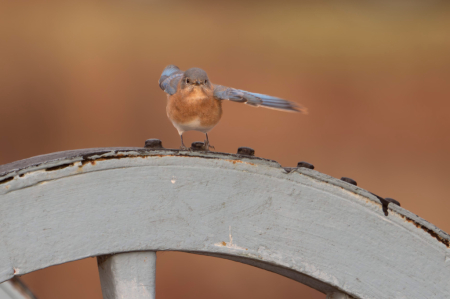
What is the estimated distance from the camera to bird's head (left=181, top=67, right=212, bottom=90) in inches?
49.1

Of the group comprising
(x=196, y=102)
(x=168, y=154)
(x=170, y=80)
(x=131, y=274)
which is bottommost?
(x=131, y=274)

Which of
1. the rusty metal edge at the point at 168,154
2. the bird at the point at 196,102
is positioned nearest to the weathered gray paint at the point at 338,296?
Result: the rusty metal edge at the point at 168,154

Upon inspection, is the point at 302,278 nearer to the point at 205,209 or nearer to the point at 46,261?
the point at 205,209

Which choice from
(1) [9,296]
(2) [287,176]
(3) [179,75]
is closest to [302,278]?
(2) [287,176]

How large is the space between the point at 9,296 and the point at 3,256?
0.30m

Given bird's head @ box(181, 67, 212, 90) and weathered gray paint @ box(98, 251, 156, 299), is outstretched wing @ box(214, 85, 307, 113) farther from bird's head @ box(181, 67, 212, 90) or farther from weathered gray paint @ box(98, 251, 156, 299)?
weathered gray paint @ box(98, 251, 156, 299)

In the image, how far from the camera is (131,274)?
2.59 feet

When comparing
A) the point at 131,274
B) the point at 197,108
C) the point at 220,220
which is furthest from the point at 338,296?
the point at 197,108

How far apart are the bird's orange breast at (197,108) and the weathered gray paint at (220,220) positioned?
0.48 metres

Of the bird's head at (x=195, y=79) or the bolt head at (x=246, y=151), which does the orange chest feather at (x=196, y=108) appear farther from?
the bolt head at (x=246, y=151)

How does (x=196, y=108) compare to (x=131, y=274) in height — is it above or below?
above

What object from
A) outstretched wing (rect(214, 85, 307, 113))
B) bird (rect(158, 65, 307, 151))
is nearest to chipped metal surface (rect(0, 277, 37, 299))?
bird (rect(158, 65, 307, 151))

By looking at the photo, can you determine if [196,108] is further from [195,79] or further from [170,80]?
[170,80]

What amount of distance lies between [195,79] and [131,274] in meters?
0.61
